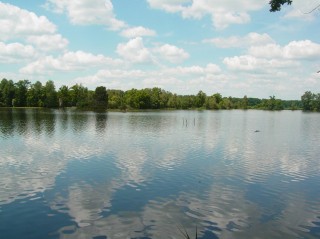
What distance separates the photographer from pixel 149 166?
1330 inches

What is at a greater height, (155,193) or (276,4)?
(276,4)

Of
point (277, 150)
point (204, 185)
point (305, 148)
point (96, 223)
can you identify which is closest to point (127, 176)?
point (204, 185)

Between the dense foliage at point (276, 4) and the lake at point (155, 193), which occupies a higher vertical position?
the dense foliage at point (276, 4)

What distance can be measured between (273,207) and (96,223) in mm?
11739

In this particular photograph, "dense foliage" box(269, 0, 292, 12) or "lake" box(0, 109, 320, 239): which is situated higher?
"dense foliage" box(269, 0, 292, 12)

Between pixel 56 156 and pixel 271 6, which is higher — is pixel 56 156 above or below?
below

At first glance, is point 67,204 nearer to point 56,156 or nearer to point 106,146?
point 56,156

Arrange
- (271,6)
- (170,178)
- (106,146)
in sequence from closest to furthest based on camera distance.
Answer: (271,6) < (170,178) < (106,146)

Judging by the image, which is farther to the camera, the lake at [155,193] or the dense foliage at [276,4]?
the lake at [155,193]

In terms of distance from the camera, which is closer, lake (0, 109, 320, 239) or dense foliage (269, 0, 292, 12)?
dense foliage (269, 0, 292, 12)

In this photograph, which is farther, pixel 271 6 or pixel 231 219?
pixel 231 219

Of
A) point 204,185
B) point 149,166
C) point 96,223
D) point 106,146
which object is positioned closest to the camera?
point 96,223

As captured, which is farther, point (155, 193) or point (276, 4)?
point (155, 193)

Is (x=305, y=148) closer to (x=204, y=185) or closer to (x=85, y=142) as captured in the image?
(x=204, y=185)
